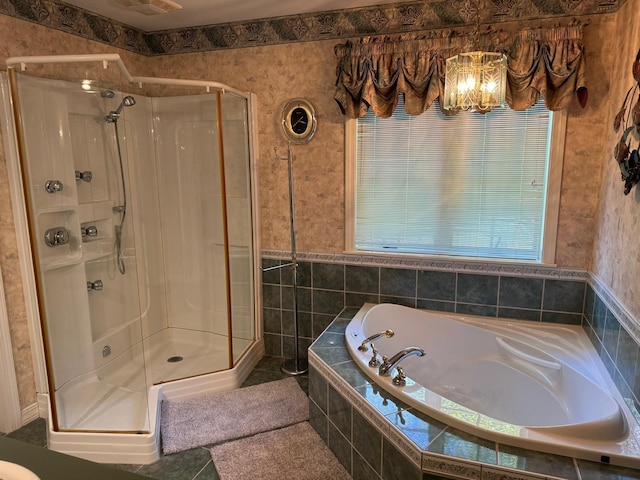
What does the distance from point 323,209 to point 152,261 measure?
4.55 ft

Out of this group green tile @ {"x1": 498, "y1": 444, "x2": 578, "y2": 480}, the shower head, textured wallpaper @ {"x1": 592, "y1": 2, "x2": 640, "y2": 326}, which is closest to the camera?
green tile @ {"x1": 498, "y1": 444, "x2": 578, "y2": 480}

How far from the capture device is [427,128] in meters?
2.90

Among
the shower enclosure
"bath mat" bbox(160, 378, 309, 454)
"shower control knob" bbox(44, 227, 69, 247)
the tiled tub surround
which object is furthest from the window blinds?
"shower control knob" bbox(44, 227, 69, 247)

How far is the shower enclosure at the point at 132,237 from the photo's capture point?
7.71 feet

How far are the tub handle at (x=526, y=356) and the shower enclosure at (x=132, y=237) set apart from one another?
172 cm

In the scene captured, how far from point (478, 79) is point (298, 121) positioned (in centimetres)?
144

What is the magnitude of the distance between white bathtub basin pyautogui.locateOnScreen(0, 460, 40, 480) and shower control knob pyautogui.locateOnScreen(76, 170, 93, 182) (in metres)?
2.08

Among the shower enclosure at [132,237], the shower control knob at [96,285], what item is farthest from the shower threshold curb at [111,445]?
the shower control knob at [96,285]

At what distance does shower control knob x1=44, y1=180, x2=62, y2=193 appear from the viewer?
8.01 ft

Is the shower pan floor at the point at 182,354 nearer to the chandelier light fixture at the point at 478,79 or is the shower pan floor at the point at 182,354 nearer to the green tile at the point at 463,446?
the green tile at the point at 463,446

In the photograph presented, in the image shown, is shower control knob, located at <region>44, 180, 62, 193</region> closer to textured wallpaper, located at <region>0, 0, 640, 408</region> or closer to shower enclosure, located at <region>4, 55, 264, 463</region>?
shower enclosure, located at <region>4, 55, 264, 463</region>

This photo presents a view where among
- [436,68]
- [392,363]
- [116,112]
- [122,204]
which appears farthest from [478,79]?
[122,204]

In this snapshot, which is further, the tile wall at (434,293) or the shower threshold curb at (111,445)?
the tile wall at (434,293)

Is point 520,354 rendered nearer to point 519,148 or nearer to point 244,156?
point 519,148
